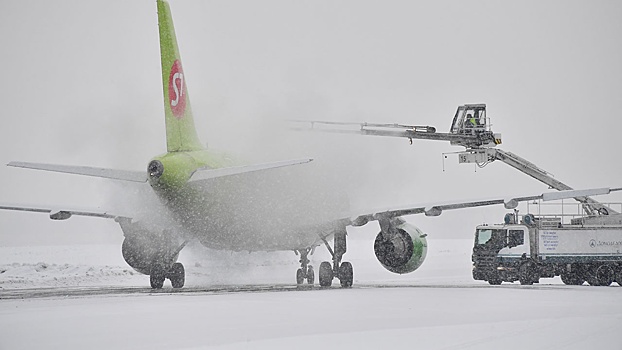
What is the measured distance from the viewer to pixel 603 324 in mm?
18750

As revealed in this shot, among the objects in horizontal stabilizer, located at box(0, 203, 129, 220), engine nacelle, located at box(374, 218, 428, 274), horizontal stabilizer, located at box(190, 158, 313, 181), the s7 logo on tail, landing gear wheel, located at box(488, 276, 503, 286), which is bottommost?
landing gear wheel, located at box(488, 276, 503, 286)

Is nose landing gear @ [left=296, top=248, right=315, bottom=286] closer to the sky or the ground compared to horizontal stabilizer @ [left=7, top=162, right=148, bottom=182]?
closer to the ground

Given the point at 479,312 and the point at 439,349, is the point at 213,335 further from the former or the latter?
the point at 479,312

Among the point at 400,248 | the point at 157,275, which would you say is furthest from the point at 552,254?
the point at 157,275

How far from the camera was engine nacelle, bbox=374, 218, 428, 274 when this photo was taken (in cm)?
3231

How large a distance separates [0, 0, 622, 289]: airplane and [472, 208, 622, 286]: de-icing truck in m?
4.13

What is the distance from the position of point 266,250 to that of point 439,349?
66.9 feet

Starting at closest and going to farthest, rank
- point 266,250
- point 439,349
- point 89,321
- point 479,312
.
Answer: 1. point 439,349
2. point 89,321
3. point 479,312
4. point 266,250

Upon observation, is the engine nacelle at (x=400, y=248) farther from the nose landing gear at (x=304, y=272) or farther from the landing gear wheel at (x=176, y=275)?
the landing gear wheel at (x=176, y=275)

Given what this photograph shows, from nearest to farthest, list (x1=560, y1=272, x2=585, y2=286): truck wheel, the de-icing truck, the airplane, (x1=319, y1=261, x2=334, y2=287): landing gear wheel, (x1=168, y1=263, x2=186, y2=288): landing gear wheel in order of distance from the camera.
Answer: the airplane, (x1=168, y1=263, x2=186, y2=288): landing gear wheel, (x1=319, y1=261, x2=334, y2=287): landing gear wheel, the de-icing truck, (x1=560, y1=272, x2=585, y2=286): truck wheel

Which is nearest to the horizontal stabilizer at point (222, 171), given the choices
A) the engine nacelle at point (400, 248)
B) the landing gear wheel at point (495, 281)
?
the engine nacelle at point (400, 248)

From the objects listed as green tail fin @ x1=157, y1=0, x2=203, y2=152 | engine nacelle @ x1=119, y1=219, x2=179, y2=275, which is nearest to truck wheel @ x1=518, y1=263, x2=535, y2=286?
engine nacelle @ x1=119, y1=219, x2=179, y2=275

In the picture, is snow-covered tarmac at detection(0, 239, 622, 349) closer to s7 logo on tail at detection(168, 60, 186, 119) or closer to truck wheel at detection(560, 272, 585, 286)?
truck wheel at detection(560, 272, 585, 286)

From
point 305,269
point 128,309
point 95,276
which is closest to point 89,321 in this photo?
point 128,309
